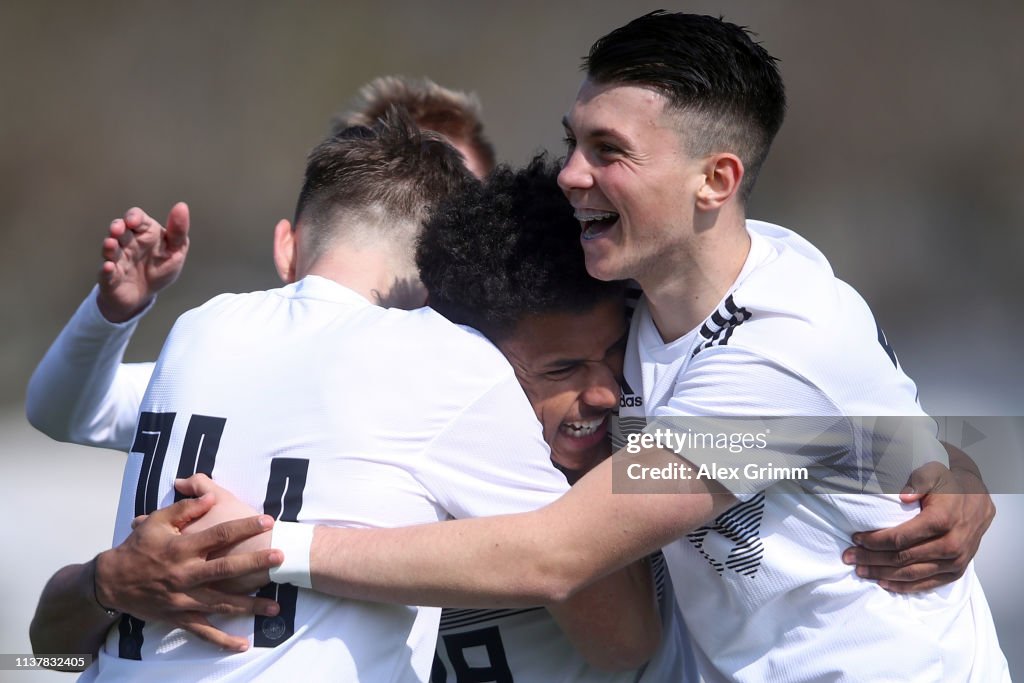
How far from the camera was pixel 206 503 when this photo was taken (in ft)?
8.19

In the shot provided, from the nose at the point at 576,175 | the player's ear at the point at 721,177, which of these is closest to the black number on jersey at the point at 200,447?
the nose at the point at 576,175

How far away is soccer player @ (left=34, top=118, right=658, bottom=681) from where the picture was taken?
8.25 feet

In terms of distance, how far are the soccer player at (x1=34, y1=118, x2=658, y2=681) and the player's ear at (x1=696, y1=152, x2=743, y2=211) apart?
2.26ft

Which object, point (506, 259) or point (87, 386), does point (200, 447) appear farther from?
point (87, 386)

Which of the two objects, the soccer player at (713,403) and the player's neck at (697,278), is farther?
the player's neck at (697,278)

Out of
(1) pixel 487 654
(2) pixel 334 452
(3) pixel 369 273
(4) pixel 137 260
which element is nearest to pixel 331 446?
(2) pixel 334 452

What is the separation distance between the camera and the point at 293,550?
2443 mm

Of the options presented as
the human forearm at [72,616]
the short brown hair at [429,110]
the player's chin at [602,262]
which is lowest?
the human forearm at [72,616]

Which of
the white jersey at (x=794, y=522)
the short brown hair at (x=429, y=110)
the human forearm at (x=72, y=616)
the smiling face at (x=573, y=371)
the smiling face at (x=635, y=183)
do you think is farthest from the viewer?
the short brown hair at (x=429, y=110)

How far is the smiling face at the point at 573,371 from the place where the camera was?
10.1ft

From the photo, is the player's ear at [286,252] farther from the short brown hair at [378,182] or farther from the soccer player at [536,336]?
the soccer player at [536,336]

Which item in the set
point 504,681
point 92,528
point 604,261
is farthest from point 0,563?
point 604,261

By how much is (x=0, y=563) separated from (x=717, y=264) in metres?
6.59

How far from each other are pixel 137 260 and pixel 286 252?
1.97 feet
